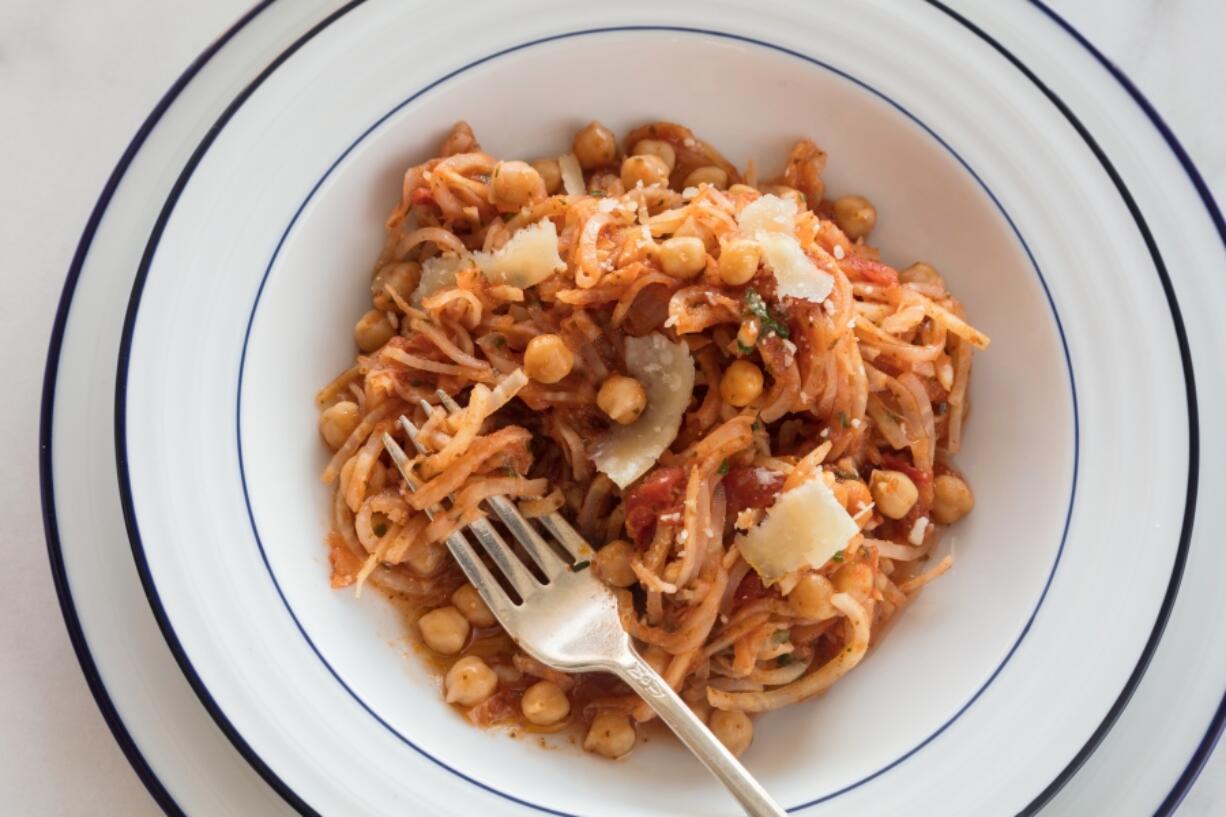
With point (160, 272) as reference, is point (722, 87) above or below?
below

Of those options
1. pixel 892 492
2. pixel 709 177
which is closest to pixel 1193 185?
pixel 892 492

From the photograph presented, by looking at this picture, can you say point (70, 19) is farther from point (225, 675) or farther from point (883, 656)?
point (883, 656)

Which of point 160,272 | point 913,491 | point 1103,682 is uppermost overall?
point 160,272

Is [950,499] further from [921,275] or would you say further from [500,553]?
[500,553]

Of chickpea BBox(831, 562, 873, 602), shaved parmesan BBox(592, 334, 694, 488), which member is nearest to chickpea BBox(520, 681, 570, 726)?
shaved parmesan BBox(592, 334, 694, 488)

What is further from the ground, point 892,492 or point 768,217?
point 768,217

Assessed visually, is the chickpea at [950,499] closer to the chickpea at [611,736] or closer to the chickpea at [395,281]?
the chickpea at [611,736]

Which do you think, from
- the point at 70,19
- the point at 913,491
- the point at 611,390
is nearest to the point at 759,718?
the point at 913,491
